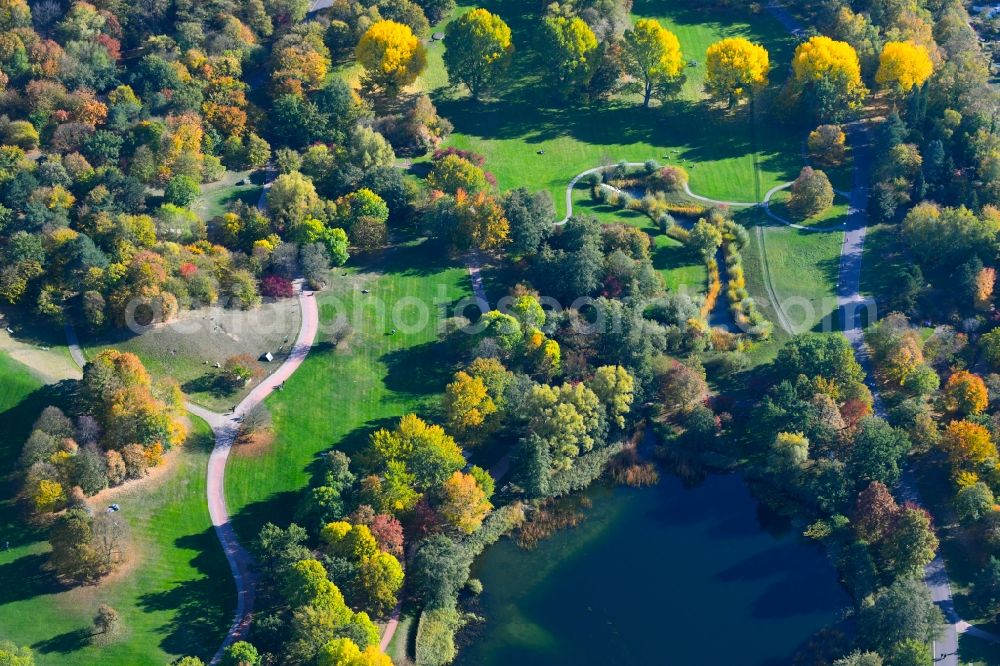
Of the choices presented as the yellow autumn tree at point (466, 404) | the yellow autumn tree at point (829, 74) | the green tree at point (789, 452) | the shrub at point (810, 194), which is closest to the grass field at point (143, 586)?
the yellow autumn tree at point (466, 404)

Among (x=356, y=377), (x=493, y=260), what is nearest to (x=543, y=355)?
(x=493, y=260)

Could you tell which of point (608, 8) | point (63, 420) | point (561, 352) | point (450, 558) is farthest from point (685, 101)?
point (63, 420)

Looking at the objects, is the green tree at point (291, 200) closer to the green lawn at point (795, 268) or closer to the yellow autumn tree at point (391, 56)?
the yellow autumn tree at point (391, 56)

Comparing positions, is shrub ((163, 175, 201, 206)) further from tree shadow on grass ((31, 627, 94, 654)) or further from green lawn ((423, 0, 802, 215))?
tree shadow on grass ((31, 627, 94, 654))

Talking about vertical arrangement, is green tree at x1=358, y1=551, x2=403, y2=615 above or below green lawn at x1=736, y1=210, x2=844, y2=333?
below

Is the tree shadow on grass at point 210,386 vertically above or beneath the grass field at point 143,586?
above

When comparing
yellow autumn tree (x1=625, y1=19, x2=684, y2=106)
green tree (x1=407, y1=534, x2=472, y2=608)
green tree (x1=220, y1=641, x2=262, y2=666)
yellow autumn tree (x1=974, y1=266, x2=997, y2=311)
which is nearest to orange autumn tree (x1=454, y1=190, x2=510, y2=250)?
yellow autumn tree (x1=625, y1=19, x2=684, y2=106)
